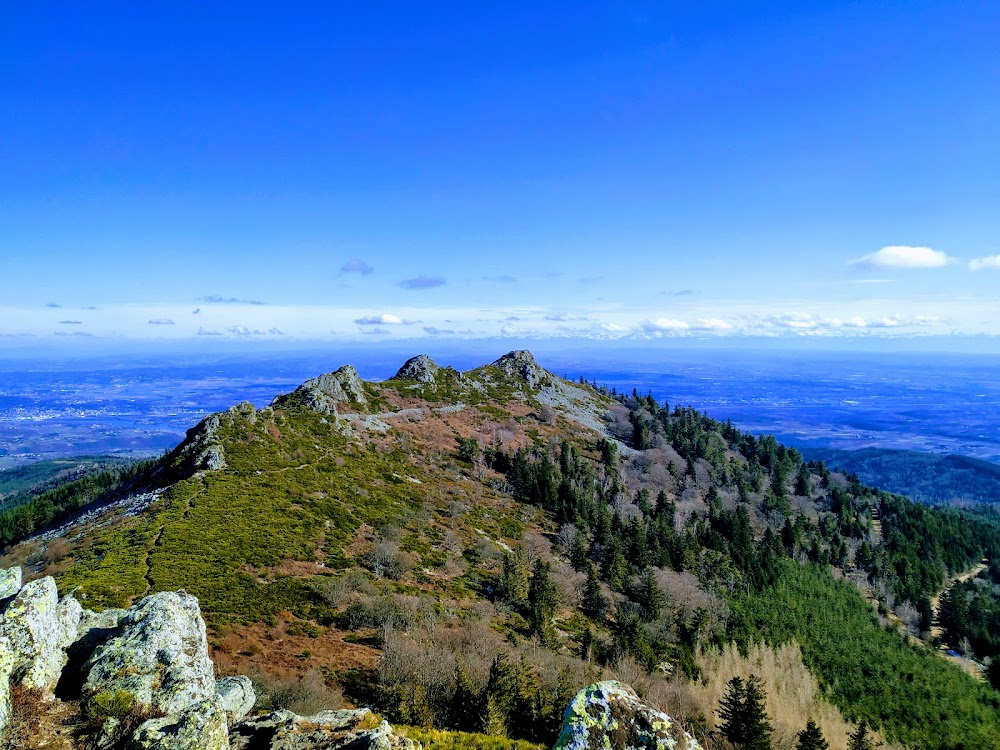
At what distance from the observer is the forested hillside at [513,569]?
32.8 meters

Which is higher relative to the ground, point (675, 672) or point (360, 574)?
point (360, 574)

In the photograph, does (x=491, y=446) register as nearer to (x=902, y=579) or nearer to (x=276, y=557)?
(x=276, y=557)

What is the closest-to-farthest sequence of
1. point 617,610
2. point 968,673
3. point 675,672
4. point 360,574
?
point 360,574, point 675,672, point 617,610, point 968,673

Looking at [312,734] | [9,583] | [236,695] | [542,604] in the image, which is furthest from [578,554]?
[9,583]

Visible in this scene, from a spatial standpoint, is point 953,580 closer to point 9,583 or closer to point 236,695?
point 236,695

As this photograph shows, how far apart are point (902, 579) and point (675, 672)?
91.5m

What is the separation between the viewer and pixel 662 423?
17175cm

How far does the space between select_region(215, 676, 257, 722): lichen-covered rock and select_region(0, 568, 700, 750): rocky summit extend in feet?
0.16

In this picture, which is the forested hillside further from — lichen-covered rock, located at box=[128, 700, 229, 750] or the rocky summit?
lichen-covered rock, located at box=[128, 700, 229, 750]

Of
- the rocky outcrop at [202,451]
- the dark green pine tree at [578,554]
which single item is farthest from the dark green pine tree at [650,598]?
the rocky outcrop at [202,451]

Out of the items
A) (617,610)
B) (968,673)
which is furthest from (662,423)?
(617,610)

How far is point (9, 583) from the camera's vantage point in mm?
16719

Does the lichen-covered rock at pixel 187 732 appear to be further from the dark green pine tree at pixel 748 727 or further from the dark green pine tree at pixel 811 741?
the dark green pine tree at pixel 811 741

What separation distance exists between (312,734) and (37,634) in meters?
8.70
